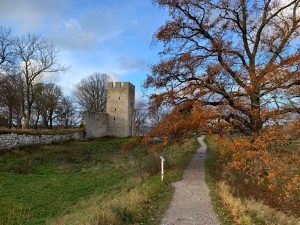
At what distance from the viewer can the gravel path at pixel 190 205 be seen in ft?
31.2

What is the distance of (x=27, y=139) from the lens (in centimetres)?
3184

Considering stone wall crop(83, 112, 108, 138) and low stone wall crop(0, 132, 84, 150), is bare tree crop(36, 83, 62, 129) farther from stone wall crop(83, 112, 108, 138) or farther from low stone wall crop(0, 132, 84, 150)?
low stone wall crop(0, 132, 84, 150)

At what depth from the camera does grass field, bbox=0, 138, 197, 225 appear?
9.24 metres

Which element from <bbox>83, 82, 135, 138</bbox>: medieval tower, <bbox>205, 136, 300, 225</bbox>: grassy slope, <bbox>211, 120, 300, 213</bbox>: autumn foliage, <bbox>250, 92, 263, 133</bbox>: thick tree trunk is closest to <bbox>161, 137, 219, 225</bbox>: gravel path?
<bbox>205, 136, 300, 225</bbox>: grassy slope

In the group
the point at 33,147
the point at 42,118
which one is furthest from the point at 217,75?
the point at 42,118

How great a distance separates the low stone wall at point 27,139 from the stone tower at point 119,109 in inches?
425

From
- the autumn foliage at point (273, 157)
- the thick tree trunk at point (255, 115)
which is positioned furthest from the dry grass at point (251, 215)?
the thick tree trunk at point (255, 115)

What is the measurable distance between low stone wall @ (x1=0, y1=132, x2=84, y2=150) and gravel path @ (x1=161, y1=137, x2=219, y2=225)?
56.4 ft

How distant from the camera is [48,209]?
13.4m

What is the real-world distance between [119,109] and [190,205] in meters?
41.0

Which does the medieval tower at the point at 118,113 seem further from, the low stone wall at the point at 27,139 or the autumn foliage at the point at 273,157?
the autumn foliage at the point at 273,157

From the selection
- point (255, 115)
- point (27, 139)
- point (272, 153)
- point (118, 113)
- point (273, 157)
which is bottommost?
point (273, 157)

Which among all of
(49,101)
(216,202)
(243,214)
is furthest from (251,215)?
(49,101)

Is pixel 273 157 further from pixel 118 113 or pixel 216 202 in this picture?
pixel 118 113
